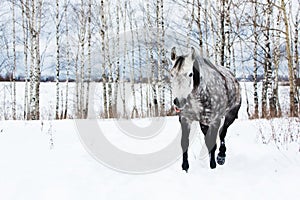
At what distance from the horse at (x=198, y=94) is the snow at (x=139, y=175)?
375 millimetres

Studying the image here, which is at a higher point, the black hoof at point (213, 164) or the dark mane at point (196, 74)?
the dark mane at point (196, 74)

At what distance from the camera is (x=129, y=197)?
10.5 ft

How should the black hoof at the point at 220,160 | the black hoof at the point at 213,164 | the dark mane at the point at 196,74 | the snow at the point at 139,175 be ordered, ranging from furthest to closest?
1. the black hoof at the point at 220,160
2. the black hoof at the point at 213,164
3. the dark mane at the point at 196,74
4. the snow at the point at 139,175

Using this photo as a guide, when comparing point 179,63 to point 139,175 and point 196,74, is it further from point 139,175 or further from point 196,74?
point 139,175

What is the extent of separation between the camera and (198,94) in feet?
12.3

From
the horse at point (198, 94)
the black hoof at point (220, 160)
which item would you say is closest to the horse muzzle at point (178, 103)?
the horse at point (198, 94)

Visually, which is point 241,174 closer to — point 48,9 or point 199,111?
point 199,111

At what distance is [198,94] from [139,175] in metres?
1.35

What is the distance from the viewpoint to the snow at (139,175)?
3.29 meters

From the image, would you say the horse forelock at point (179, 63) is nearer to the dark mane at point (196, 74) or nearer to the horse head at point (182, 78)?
the horse head at point (182, 78)

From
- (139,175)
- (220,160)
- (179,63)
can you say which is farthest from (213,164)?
(179,63)

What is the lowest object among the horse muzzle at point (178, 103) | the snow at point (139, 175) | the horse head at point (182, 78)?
the snow at point (139, 175)

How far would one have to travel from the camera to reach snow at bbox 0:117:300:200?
3.29m

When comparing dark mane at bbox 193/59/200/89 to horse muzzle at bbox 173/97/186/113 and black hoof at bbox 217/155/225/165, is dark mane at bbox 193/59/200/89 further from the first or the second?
black hoof at bbox 217/155/225/165
